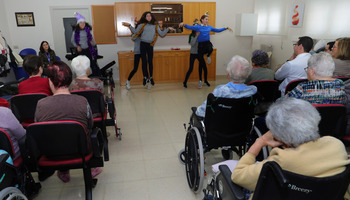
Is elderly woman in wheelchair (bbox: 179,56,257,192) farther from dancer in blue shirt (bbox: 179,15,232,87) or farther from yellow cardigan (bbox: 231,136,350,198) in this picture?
dancer in blue shirt (bbox: 179,15,232,87)

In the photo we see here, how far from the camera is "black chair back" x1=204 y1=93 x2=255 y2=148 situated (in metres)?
2.02

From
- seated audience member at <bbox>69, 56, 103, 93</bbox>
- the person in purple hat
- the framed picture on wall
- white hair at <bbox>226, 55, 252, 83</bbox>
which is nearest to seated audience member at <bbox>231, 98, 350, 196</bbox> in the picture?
white hair at <bbox>226, 55, 252, 83</bbox>

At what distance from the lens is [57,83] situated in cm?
198

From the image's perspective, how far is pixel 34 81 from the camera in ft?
8.90

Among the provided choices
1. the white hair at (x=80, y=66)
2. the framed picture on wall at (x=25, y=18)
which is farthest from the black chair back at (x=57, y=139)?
the framed picture on wall at (x=25, y=18)

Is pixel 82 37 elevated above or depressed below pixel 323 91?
above

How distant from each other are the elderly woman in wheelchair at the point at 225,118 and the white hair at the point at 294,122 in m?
0.79

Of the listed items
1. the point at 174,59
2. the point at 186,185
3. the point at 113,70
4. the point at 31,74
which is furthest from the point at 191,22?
the point at 186,185

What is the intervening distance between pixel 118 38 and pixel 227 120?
18.9 feet

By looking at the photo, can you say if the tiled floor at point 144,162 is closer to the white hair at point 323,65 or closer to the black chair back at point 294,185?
the black chair back at point 294,185

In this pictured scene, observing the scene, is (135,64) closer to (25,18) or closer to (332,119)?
(25,18)

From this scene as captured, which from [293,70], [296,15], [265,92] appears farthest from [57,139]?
[296,15]

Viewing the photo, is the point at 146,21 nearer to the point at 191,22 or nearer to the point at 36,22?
the point at 191,22

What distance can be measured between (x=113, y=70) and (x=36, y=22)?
2.35 metres
